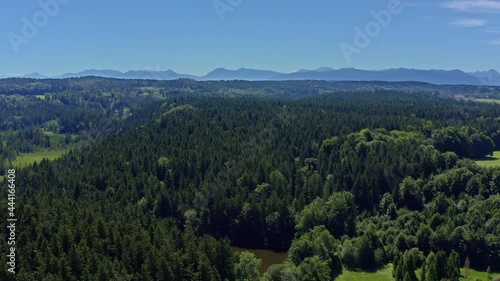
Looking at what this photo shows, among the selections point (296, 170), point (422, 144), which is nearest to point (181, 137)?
point (296, 170)

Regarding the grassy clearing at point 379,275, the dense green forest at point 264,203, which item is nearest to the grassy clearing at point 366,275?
the grassy clearing at point 379,275

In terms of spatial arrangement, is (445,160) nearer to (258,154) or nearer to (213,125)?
(258,154)

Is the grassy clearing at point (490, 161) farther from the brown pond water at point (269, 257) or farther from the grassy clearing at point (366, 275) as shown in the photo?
the brown pond water at point (269, 257)

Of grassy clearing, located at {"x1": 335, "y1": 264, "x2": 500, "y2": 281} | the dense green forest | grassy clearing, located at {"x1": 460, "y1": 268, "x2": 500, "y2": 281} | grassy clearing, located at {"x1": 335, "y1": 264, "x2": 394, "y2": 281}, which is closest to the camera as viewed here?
the dense green forest

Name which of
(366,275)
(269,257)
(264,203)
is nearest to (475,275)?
(366,275)

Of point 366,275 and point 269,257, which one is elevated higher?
point 366,275

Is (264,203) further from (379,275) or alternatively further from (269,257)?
(379,275)

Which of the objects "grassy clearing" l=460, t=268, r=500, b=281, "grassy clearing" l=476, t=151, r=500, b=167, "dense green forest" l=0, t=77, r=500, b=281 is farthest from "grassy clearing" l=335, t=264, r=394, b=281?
"grassy clearing" l=476, t=151, r=500, b=167

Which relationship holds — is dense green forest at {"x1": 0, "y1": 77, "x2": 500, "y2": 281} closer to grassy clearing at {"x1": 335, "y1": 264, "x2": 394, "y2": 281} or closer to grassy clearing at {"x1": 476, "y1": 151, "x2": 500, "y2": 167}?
grassy clearing at {"x1": 335, "y1": 264, "x2": 394, "y2": 281}
